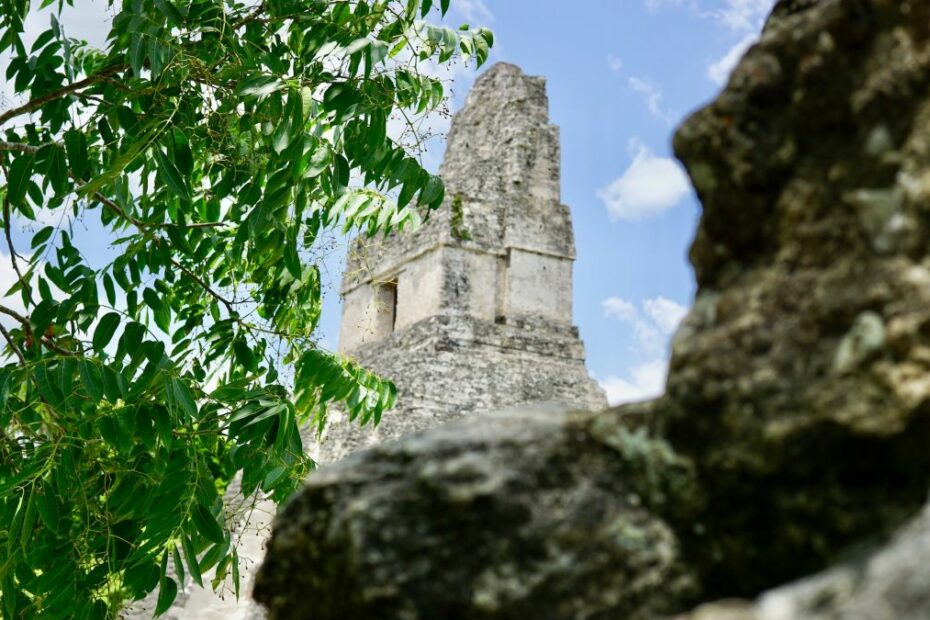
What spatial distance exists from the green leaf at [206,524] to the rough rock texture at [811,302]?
2.23 meters

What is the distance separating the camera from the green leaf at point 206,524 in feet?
10.3

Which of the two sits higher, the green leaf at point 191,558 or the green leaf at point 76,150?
the green leaf at point 76,150

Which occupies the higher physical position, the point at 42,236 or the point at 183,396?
the point at 42,236

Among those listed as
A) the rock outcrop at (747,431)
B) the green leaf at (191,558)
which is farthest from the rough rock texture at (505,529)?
the green leaf at (191,558)

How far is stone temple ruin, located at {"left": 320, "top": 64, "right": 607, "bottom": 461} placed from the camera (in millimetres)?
11844

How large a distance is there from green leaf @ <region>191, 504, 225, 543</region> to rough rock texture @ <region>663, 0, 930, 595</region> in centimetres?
223

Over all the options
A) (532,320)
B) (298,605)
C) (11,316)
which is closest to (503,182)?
(532,320)

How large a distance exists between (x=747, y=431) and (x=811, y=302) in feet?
0.51

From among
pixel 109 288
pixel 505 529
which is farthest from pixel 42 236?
pixel 505 529

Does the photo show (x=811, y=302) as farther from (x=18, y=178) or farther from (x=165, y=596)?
(x=18, y=178)

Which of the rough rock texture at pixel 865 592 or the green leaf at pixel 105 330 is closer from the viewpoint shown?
the rough rock texture at pixel 865 592

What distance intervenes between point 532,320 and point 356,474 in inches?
452

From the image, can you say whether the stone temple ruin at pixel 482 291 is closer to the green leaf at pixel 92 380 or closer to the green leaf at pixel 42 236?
the green leaf at pixel 42 236

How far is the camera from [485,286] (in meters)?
12.9
